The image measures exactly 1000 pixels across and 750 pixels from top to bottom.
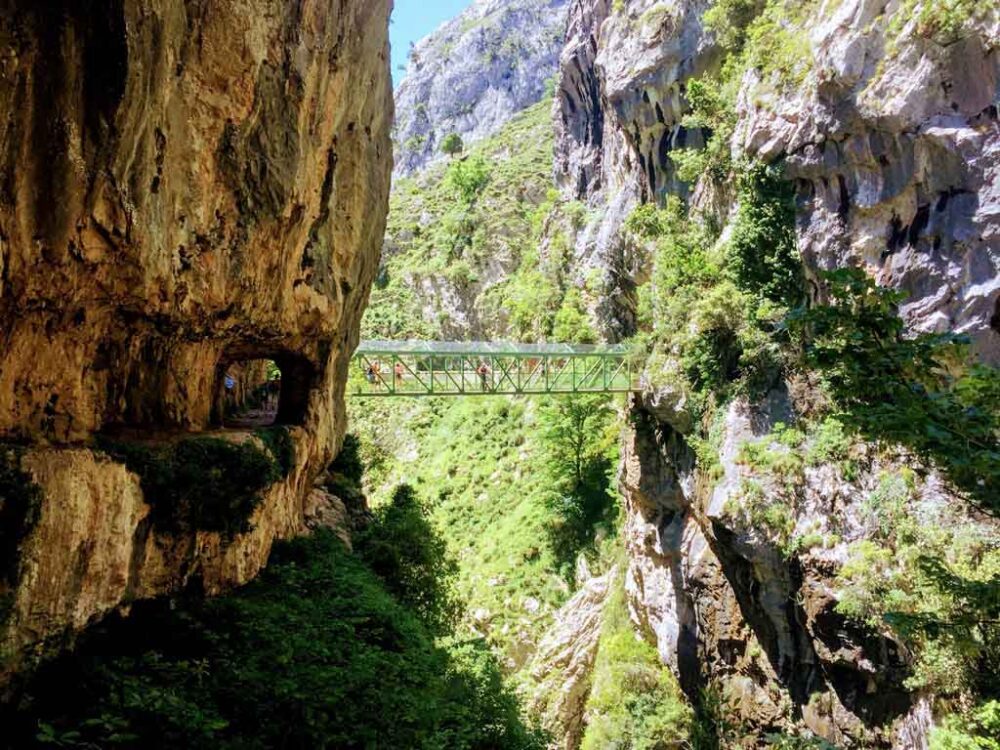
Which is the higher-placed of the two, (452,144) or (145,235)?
(452,144)

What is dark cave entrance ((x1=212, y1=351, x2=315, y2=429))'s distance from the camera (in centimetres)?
1209

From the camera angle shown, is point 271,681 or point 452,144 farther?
point 452,144

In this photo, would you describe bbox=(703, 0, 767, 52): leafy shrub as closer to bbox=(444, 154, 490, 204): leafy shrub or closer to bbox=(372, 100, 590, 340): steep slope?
bbox=(372, 100, 590, 340): steep slope

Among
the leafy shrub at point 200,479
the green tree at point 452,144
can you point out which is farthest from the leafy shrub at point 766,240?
the green tree at point 452,144

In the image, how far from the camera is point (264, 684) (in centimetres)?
638

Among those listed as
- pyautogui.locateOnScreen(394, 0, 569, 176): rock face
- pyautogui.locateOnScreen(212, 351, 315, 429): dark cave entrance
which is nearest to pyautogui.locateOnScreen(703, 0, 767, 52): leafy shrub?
pyautogui.locateOnScreen(212, 351, 315, 429): dark cave entrance

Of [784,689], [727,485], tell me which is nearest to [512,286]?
[727,485]

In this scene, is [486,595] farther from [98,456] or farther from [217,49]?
[217,49]

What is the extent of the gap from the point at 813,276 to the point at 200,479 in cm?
1450

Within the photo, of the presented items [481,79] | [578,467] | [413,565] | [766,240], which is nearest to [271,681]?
[413,565]

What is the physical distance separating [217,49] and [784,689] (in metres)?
17.1

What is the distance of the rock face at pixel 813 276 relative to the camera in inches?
483

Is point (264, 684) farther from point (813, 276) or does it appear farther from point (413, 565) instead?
point (813, 276)

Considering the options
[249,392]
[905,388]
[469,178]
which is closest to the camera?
[905,388]
